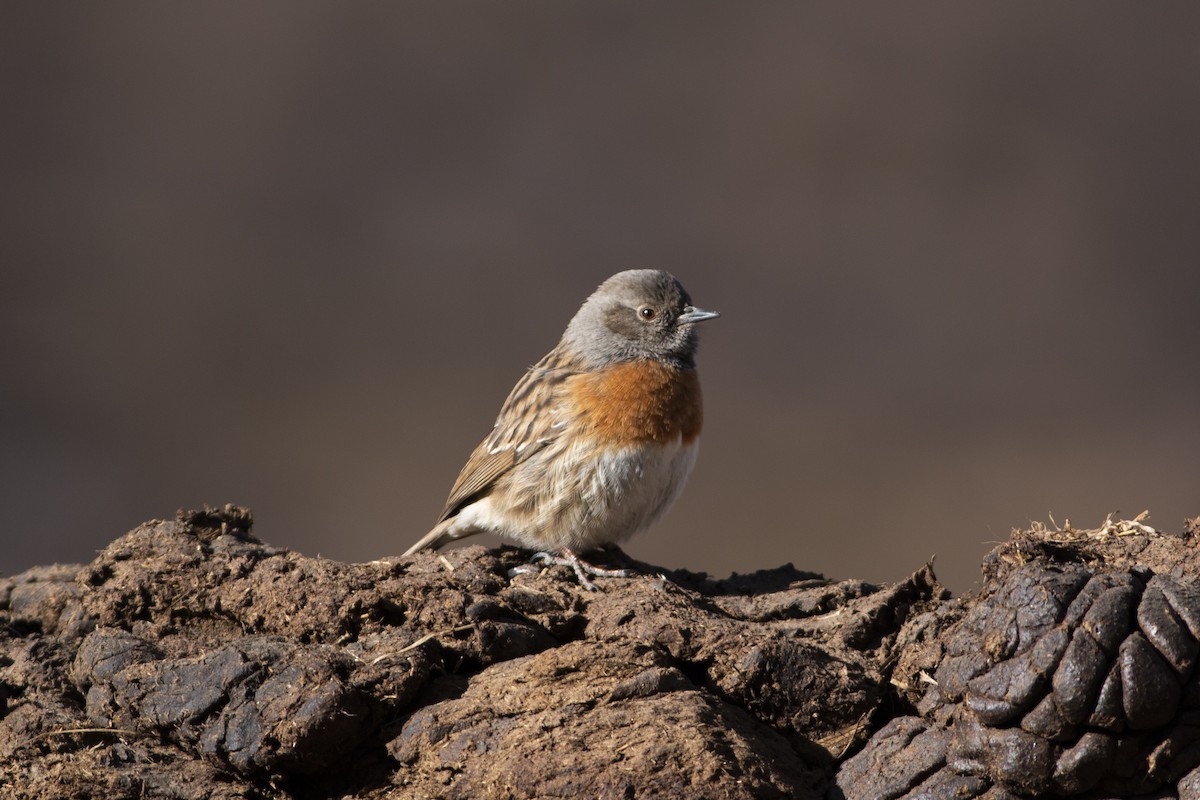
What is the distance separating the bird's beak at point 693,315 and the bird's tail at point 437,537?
5.61ft

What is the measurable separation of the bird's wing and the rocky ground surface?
1.93m

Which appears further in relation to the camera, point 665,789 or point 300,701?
point 300,701

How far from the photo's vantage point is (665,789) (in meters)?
2.65

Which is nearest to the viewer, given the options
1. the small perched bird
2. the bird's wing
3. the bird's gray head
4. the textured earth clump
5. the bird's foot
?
→ the textured earth clump

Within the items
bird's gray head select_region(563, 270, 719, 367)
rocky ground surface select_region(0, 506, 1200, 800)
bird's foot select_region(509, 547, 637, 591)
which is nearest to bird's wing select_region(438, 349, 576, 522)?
bird's gray head select_region(563, 270, 719, 367)

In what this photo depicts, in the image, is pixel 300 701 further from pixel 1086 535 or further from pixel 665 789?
pixel 1086 535

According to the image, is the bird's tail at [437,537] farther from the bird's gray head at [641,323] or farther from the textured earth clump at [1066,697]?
the textured earth clump at [1066,697]

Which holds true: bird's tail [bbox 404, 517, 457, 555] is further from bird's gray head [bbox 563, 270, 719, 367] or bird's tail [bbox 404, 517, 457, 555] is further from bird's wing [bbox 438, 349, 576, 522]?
bird's gray head [bbox 563, 270, 719, 367]

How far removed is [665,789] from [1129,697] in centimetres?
109

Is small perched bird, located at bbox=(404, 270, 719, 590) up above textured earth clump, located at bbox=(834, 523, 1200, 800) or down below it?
above

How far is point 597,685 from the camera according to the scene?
3023 millimetres

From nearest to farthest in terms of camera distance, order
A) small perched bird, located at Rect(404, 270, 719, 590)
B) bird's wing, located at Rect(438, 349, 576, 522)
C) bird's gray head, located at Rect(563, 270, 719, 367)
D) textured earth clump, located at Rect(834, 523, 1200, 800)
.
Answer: textured earth clump, located at Rect(834, 523, 1200, 800) → small perched bird, located at Rect(404, 270, 719, 590) → bird's wing, located at Rect(438, 349, 576, 522) → bird's gray head, located at Rect(563, 270, 719, 367)

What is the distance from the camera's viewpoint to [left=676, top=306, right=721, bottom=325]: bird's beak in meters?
6.21

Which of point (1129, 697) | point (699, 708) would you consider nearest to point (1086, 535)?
point (1129, 697)
